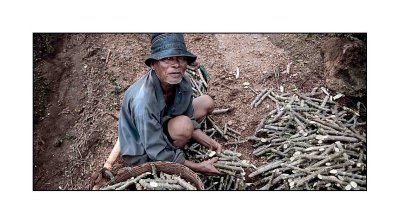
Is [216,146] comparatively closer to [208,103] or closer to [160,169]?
[208,103]

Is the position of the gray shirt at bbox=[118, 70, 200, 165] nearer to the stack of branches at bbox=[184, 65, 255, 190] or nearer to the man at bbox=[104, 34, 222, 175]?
the man at bbox=[104, 34, 222, 175]

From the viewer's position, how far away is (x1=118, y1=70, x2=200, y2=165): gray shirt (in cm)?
280

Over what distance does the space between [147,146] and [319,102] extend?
5.26 feet

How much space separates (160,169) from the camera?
9.52 ft

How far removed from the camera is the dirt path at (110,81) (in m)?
3.30

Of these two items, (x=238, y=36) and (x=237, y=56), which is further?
(x=237, y=56)

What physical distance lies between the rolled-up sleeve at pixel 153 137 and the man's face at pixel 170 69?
0.27m

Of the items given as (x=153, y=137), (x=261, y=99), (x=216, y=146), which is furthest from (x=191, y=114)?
(x=261, y=99)

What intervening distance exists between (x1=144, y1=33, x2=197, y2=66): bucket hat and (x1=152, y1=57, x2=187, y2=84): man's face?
5 cm

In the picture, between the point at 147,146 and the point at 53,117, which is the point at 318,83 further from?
the point at 53,117

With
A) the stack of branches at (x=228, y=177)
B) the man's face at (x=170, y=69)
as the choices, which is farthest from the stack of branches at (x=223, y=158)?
the man's face at (x=170, y=69)

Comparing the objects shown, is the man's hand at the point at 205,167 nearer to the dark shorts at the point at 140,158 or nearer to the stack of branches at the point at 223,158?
the stack of branches at the point at 223,158
